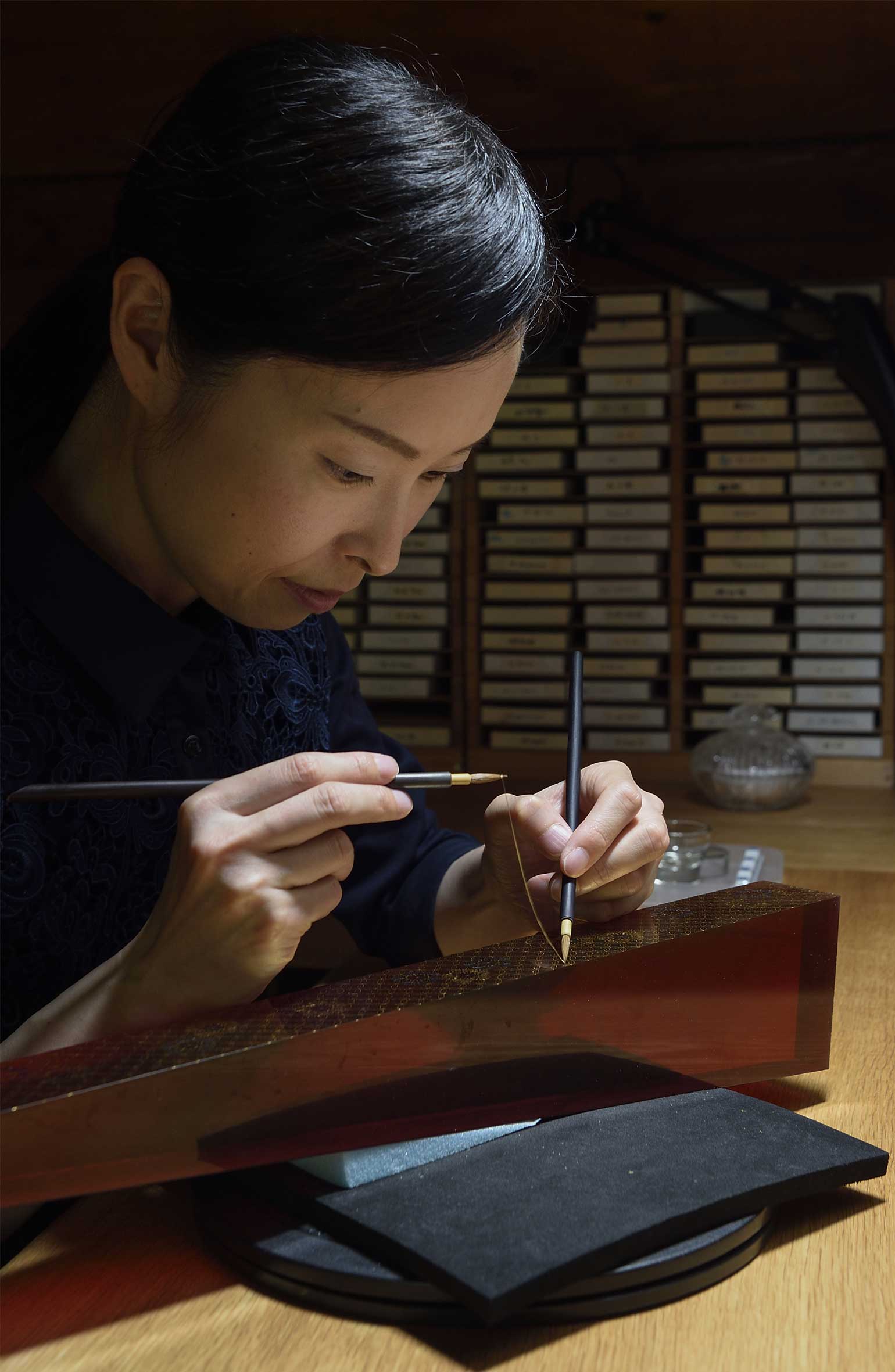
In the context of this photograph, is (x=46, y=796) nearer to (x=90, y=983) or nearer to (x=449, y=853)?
(x=90, y=983)

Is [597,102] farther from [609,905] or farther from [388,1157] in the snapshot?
[388,1157]

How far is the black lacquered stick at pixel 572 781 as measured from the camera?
36.0 inches

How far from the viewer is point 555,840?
104 centimetres

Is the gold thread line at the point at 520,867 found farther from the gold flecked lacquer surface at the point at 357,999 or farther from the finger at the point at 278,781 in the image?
the finger at the point at 278,781

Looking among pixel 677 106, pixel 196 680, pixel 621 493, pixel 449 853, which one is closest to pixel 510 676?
pixel 621 493

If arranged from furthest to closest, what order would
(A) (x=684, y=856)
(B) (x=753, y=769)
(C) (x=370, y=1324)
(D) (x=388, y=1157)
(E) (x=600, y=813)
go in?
(B) (x=753, y=769) → (A) (x=684, y=856) → (E) (x=600, y=813) → (D) (x=388, y=1157) → (C) (x=370, y=1324)

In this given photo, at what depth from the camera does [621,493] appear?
8.04 ft

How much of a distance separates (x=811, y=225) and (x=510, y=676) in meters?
1.07

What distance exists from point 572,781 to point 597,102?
4.96 feet

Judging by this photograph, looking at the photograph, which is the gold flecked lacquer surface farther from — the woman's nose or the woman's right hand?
the woman's nose

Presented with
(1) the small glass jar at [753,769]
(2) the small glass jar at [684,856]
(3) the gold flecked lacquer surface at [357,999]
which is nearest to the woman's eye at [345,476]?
(3) the gold flecked lacquer surface at [357,999]

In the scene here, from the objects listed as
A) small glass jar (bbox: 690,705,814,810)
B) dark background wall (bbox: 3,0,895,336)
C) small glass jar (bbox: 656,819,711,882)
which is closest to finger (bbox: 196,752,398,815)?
small glass jar (bbox: 656,819,711,882)

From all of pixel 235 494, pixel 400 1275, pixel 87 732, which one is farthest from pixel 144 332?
pixel 400 1275

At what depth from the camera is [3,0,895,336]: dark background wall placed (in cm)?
185
